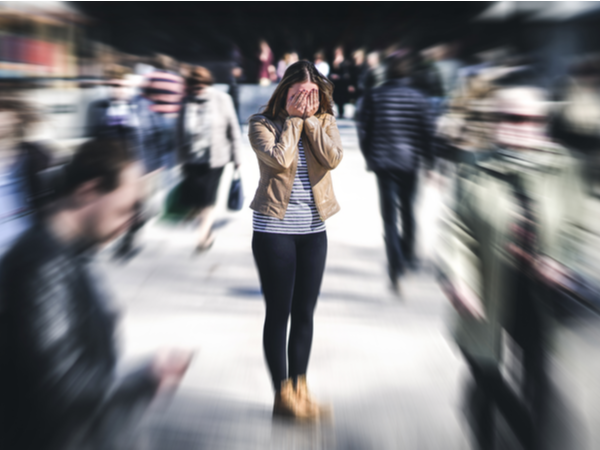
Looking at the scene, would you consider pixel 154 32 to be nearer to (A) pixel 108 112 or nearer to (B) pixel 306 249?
(A) pixel 108 112

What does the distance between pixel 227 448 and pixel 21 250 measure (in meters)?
1.05

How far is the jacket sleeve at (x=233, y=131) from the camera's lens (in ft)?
13.7

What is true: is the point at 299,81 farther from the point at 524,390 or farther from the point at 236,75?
the point at 236,75

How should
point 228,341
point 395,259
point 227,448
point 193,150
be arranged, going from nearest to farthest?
point 227,448 → point 228,341 → point 395,259 → point 193,150

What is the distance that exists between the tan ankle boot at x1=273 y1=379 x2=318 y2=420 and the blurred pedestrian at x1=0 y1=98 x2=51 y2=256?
119 cm

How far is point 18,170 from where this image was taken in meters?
2.09

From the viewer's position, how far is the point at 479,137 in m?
3.57

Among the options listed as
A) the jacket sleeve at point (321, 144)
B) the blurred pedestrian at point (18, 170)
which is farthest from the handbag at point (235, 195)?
the jacket sleeve at point (321, 144)

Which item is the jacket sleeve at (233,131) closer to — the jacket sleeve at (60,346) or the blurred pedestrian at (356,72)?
the blurred pedestrian at (356,72)

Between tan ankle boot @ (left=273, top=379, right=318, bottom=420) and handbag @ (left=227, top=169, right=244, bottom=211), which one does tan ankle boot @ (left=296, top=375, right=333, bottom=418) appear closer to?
tan ankle boot @ (left=273, top=379, right=318, bottom=420)

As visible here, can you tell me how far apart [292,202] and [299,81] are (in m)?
0.48

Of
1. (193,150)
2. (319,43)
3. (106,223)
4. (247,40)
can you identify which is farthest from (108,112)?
(106,223)

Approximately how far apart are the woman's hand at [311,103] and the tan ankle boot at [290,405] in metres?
1.12

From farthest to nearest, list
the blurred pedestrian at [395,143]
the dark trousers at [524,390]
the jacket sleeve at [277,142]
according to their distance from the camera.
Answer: the blurred pedestrian at [395,143] < the dark trousers at [524,390] < the jacket sleeve at [277,142]
